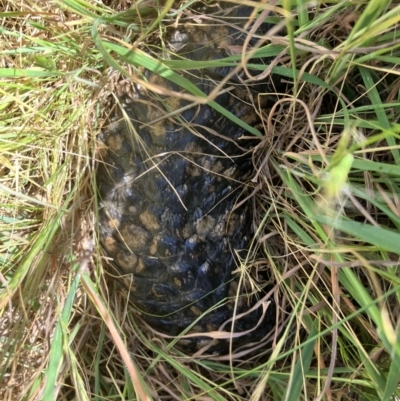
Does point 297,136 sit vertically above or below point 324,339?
above

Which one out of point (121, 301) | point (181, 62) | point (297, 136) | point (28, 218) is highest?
point (181, 62)

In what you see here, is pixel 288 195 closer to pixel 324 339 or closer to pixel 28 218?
pixel 324 339

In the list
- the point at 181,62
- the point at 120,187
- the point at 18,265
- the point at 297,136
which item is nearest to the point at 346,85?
the point at 297,136

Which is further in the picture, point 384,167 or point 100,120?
point 100,120
